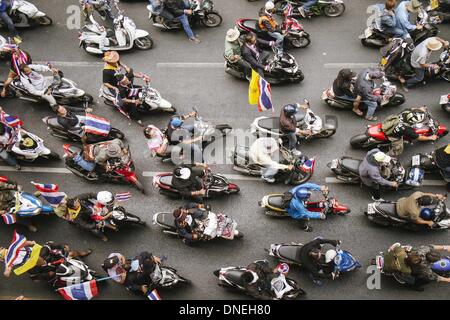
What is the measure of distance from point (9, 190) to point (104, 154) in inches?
93.4

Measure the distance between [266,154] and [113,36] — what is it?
6527mm

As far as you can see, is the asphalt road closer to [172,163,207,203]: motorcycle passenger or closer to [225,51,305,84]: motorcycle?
[225,51,305,84]: motorcycle

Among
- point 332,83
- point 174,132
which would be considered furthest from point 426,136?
point 174,132

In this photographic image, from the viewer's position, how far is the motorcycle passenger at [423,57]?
1163cm

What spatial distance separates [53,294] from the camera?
34.3ft

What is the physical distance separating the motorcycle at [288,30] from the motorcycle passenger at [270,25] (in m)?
0.14

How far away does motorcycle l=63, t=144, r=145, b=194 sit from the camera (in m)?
10.9

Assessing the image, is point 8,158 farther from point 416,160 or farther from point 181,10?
point 416,160

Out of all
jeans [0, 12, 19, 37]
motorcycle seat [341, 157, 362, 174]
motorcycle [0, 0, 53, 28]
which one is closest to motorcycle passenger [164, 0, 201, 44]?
motorcycle [0, 0, 53, 28]

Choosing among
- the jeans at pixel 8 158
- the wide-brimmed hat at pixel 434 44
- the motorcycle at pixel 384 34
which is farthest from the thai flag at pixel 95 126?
the wide-brimmed hat at pixel 434 44

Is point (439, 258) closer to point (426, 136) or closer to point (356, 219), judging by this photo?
point (356, 219)

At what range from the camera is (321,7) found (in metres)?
14.4

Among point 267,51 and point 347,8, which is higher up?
point 347,8

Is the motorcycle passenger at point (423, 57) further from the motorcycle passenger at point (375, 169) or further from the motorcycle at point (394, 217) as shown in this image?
the motorcycle at point (394, 217)
